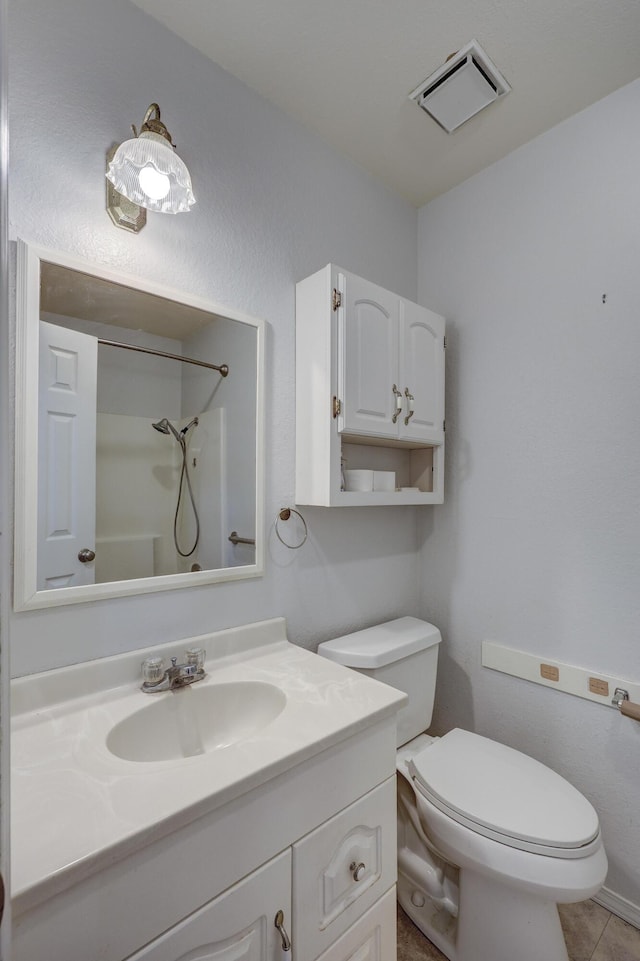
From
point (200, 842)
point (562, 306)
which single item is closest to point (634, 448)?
point (562, 306)

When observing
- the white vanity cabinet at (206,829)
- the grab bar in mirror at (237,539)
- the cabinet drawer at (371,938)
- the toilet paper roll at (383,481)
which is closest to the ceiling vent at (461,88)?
the toilet paper roll at (383,481)

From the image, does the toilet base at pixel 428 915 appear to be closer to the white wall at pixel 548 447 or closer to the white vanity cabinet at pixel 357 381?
the white wall at pixel 548 447

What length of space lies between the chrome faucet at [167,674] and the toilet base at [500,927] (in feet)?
2.92

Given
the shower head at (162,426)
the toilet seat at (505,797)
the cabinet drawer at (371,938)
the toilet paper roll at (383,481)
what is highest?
the shower head at (162,426)

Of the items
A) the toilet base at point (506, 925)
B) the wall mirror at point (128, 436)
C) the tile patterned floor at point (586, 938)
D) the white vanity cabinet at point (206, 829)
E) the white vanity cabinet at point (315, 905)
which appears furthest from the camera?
the tile patterned floor at point (586, 938)

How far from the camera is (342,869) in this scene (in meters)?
0.87

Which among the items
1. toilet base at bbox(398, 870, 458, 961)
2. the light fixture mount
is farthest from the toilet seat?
the light fixture mount

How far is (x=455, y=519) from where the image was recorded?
1742 millimetres

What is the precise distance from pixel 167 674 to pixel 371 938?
2.38ft

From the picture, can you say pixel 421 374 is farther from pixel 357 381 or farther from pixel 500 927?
pixel 500 927

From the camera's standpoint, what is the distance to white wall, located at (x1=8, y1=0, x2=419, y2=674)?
3.07 feet

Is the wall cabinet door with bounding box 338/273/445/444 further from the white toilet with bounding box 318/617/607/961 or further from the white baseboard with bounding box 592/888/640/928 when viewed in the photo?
the white baseboard with bounding box 592/888/640/928

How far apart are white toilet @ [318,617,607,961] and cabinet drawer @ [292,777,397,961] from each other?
0.74 feet

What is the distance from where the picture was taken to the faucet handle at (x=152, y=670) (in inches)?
39.4
